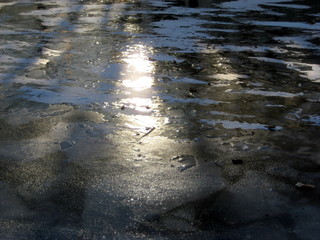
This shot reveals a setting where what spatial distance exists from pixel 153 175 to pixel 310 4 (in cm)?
1286

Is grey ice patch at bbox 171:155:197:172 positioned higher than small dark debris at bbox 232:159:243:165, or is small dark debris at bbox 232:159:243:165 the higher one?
small dark debris at bbox 232:159:243:165

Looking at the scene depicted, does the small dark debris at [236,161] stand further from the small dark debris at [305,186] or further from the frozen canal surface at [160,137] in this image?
the small dark debris at [305,186]

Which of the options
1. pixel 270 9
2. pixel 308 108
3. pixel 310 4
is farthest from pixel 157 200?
pixel 310 4

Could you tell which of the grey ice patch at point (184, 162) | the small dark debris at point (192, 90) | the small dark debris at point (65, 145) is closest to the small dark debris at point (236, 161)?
the grey ice patch at point (184, 162)

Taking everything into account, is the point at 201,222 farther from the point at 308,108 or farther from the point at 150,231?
the point at 308,108

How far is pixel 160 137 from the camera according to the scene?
435cm

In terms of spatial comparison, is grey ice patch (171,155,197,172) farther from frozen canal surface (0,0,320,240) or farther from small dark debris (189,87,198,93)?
small dark debris (189,87,198,93)

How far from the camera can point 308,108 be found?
17.1ft

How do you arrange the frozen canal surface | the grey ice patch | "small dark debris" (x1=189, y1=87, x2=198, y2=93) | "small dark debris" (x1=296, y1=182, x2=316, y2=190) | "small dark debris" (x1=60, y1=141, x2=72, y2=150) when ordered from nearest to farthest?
the frozen canal surface < "small dark debris" (x1=296, y1=182, x2=316, y2=190) < the grey ice patch < "small dark debris" (x1=60, y1=141, x2=72, y2=150) < "small dark debris" (x1=189, y1=87, x2=198, y2=93)

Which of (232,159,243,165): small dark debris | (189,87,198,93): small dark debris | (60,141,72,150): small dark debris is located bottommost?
(232,159,243,165): small dark debris

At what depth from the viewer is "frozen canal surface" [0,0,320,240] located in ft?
9.70

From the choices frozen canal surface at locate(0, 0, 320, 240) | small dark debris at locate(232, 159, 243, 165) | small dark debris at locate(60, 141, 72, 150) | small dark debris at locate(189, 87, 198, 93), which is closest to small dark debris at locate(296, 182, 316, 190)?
frozen canal surface at locate(0, 0, 320, 240)

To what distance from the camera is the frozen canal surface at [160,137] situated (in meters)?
2.96

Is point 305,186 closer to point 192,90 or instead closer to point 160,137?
point 160,137
